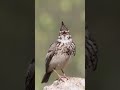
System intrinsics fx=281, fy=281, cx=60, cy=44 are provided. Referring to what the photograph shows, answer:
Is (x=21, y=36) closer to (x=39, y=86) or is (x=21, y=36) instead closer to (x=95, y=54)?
(x=39, y=86)

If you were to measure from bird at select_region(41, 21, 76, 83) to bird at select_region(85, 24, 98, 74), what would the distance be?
6.6 inches

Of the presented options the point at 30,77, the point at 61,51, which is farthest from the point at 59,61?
the point at 30,77

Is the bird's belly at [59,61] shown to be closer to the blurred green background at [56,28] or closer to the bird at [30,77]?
the blurred green background at [56,28]

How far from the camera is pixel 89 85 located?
8.00 ft

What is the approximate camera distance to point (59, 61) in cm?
235

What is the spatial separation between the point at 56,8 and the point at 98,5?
42 centimetres

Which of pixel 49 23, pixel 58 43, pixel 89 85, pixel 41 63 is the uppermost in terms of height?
pixel 49 23

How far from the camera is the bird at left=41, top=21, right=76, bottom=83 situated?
2.31m

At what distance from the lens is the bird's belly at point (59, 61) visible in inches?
91.7

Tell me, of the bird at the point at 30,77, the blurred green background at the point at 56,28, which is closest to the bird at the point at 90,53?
the blurred green background at the point at 56,28

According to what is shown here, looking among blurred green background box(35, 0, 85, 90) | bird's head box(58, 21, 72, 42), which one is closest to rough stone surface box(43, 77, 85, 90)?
blurred green background box(35, 0, 85, 90)

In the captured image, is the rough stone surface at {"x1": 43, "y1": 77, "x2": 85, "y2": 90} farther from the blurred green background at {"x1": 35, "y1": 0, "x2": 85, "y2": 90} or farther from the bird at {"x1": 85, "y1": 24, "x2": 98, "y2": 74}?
the bird at {"x1": 85, "y1": 24, "x2": 98, "y2": 74}

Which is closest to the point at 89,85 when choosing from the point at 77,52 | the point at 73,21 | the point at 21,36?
the point at 77,52

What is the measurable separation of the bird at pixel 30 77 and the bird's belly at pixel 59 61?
20cm
